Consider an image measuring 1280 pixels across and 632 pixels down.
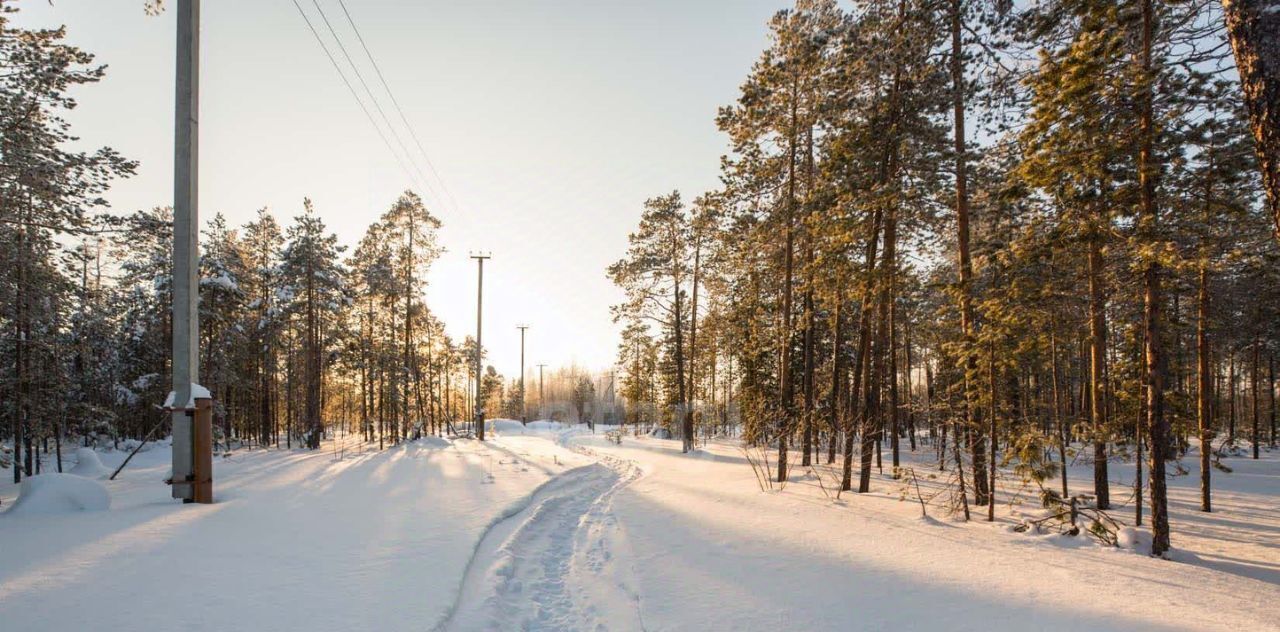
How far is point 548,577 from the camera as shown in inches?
217

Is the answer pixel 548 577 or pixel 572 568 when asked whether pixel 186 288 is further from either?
pixel 572 568

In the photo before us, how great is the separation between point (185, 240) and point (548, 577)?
621cm

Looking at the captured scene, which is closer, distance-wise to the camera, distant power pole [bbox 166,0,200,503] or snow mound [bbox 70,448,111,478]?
distant power pole [bbox 166,0,200,503]

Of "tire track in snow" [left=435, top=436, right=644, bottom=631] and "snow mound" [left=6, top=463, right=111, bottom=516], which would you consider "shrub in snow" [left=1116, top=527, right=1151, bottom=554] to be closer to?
"tire track in snow" [left=435, top=436, right=644, bottom=631]

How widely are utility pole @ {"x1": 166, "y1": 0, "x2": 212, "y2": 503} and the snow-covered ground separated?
529 millimetres

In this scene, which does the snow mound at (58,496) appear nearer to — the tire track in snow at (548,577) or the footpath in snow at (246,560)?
the footpath in snow at (246,560)

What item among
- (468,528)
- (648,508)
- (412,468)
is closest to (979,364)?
(648,508)

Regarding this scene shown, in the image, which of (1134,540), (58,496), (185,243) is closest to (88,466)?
(58,496)

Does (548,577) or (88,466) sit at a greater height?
(548,577)

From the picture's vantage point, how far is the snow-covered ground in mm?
3863

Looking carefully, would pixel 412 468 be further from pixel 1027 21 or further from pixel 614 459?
pixel 1027 21

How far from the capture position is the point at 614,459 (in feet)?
61.2

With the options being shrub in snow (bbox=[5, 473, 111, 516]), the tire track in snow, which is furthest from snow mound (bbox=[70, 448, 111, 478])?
the tire track in snow

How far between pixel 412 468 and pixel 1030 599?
11707 millimetres
